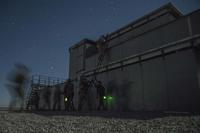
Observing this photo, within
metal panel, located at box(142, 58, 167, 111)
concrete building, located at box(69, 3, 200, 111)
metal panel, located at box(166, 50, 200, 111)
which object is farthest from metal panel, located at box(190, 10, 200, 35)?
metal panel, located at box(142, 58, 167, 111)

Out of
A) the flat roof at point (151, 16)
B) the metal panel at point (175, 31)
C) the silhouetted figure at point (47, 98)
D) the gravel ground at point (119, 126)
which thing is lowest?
the gravel ground at point (119, 126)

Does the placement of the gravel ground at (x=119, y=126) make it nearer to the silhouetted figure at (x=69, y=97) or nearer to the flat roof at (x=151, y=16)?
the silhouetted figure at (x=69, y=97)

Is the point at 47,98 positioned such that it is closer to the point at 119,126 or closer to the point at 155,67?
the point at 155,67

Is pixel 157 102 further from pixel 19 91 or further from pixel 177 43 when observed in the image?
pixel 19 91

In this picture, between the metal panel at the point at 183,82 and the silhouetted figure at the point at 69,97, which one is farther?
the silhouetted figure at the point at 69,97

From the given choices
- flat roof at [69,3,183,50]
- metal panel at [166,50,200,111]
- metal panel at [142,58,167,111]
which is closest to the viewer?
metal panel at [166,50,200,111]

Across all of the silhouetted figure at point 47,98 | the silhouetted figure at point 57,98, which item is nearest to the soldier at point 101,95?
the silhouetted figure at point 57,98

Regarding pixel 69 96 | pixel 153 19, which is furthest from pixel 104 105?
pixel 153 19

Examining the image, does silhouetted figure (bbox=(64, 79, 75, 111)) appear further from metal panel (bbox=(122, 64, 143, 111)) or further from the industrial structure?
metal panel (bbox=(122, 64, 143, 111))

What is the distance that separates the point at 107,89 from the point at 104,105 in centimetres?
139

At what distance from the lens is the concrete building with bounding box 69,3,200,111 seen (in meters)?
8.70

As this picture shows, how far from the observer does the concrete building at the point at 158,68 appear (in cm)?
870

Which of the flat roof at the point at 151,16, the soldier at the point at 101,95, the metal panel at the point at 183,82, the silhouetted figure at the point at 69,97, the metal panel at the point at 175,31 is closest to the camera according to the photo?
the metal panel at the point at 183,82

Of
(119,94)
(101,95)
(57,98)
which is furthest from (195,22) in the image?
(57,98)
